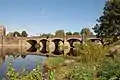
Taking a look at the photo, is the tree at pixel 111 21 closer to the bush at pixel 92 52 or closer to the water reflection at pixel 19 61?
the water reflection at pixel 19 61

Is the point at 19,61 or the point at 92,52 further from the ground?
the point at 92,52

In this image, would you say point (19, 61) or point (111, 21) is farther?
point (111, 21)

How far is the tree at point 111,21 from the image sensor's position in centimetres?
4576

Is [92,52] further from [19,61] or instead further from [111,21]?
[111,21]

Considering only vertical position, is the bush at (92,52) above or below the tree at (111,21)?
below

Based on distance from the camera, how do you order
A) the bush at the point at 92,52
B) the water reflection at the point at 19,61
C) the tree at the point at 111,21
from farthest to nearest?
the tree at the point at 111,21
the bush at the point at 92,52
the water reflection at the point at 19,61

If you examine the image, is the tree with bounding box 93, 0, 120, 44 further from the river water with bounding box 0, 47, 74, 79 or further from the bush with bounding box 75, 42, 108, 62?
the bush with bounding box 75, 42, 108, 62

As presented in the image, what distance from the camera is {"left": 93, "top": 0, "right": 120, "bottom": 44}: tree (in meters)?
45.8

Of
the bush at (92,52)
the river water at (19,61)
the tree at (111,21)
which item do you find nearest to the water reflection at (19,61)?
the river water at (19,61)

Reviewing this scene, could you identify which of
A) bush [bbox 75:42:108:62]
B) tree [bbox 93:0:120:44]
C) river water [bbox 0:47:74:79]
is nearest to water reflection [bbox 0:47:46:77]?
river water [bbox 0:47:74:79]

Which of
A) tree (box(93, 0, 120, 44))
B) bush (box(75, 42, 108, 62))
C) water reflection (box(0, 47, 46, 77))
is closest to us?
water reflection (box(0, 47, 46, 77))

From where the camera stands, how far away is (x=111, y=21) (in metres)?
46.4

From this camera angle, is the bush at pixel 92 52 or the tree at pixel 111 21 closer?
the bush at pixel 92 52

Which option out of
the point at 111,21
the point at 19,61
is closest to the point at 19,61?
the point at 19,61
